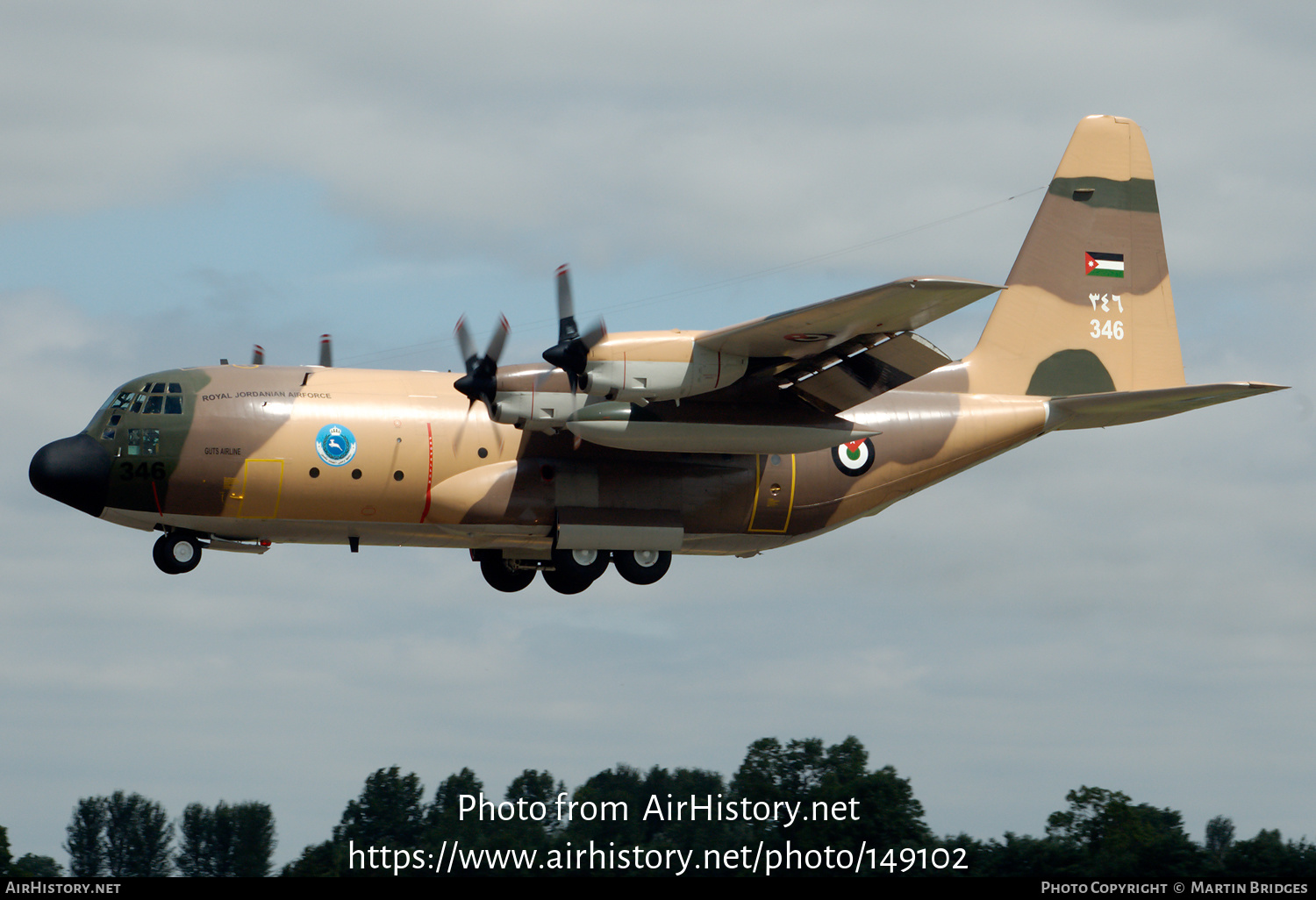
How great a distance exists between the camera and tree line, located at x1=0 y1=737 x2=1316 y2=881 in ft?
96.7

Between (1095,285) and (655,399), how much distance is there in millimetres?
10421

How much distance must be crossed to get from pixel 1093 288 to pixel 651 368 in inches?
408

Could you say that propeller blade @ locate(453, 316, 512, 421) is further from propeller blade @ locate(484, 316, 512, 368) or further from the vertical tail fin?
the vertical tail fin

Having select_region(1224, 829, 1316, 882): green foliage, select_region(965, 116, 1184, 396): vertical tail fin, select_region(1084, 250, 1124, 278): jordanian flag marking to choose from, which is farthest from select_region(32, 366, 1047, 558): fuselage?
select_region(1224, 829, 1316, 882): green foliage

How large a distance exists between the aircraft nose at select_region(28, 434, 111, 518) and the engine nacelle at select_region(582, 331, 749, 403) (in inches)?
274

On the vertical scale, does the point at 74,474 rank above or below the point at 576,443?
below

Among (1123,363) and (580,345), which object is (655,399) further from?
(1123,363)

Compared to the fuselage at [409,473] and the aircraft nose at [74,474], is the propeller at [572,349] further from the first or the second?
the aircraft nose at [74,474]

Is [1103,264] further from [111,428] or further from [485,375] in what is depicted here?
[111,428]

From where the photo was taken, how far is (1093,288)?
27344 millimetres

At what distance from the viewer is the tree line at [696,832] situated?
2947 centimetres

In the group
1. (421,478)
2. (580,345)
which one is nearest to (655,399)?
(580,345)

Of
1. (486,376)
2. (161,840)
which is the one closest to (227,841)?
(161,840)

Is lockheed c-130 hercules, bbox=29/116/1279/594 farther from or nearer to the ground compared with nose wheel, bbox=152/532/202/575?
farther from the ground
